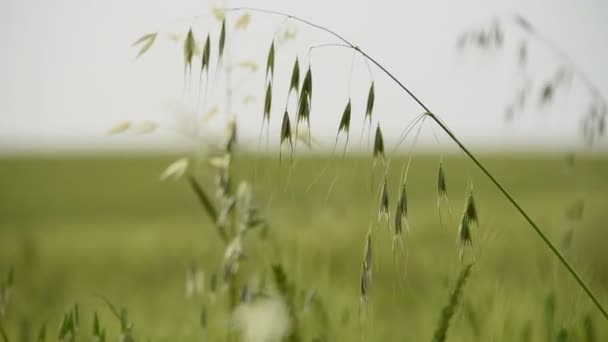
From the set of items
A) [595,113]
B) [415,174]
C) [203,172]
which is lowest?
[415,174]

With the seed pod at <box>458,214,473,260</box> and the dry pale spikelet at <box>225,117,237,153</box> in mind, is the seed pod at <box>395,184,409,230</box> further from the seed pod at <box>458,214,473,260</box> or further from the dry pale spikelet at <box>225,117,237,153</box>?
the dry pale spikelet at <box>225,117,237,153</box>

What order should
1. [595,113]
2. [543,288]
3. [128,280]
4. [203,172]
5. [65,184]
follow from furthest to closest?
1. [65,184]
2. [128,280]
3. [543,288]
4. [203,172]
5. [595,113]

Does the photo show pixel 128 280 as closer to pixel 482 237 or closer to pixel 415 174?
pixel 482 237

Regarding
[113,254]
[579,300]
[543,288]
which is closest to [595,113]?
[579,300]

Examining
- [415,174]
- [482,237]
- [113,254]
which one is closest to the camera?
[482,237]

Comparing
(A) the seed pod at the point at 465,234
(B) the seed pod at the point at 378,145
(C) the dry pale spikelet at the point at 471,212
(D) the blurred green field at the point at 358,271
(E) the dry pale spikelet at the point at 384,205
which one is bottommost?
(D) the blurred green field at the point at 358,271

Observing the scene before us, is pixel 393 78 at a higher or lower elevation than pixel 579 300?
higher

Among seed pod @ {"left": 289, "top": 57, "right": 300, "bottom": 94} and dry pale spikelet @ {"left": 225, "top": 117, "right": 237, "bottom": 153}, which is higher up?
seed pod @ {"left": 289, "top": 57, "right": 300, "bottom": 94}

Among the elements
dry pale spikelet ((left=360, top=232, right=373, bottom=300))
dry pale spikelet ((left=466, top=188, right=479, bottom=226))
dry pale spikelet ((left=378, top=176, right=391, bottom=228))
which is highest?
dry pale spikelet ((left=378, top=176, right=391, bottom=228))

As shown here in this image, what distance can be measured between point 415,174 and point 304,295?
2490cm

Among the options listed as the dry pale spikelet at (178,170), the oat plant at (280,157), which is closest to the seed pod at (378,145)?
the oat plant at (280,157)

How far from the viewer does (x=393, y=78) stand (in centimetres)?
73

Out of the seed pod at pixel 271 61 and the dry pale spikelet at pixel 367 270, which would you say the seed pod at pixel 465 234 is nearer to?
the dry pale spikelet at pixel 367 270

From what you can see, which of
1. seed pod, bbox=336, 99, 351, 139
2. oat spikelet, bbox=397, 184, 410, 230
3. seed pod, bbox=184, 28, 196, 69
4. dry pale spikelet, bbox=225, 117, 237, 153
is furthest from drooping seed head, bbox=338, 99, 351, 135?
dry pale spikelet, bbox=225, 117, 237, 153
